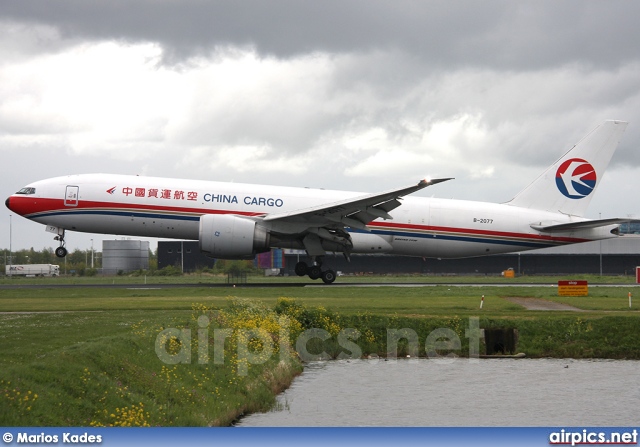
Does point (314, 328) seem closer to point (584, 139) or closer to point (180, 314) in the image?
point (180, 314)

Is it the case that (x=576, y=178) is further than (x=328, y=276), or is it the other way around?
(x=576, y=178)

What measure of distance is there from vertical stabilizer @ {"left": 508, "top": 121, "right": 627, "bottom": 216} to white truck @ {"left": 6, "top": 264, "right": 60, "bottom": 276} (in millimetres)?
67678

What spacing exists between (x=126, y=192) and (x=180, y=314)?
17.2 m

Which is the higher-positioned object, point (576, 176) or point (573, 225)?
point (576, 176)

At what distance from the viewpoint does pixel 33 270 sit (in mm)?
104125

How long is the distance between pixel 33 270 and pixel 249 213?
2614 inches

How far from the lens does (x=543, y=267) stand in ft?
323

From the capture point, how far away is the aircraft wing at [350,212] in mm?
42531

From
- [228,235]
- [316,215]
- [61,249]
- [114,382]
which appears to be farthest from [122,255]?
[114,382]

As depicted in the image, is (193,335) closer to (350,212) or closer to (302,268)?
(350,212)

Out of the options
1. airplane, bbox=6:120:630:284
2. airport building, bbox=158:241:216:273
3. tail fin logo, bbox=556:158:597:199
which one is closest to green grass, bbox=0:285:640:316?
airplane, bbox=6:120:630:284

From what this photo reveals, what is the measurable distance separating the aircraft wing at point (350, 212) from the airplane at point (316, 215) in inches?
2.3

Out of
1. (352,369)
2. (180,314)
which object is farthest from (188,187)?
(352,369)

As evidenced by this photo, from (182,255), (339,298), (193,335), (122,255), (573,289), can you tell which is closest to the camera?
(193,335)
